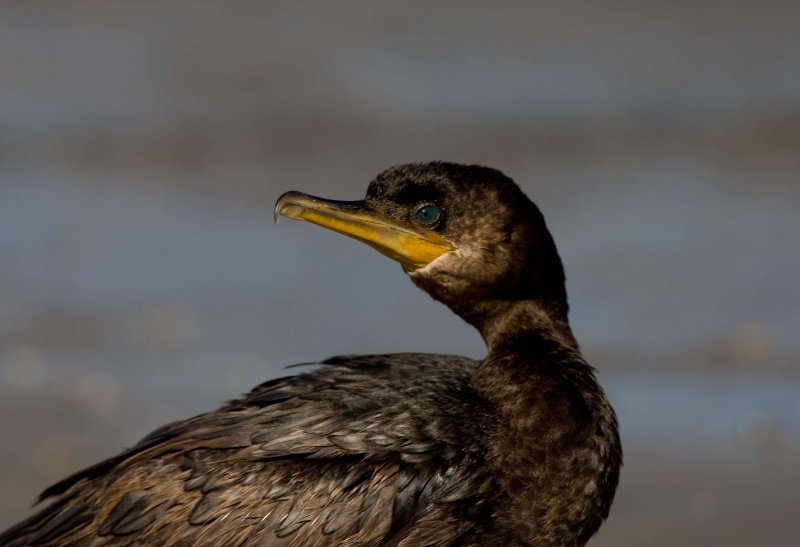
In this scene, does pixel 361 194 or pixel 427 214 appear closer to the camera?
pixel 427 214

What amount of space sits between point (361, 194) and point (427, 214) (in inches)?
217

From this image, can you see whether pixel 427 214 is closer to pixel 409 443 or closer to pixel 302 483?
pixel 409 443

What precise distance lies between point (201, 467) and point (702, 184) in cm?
712

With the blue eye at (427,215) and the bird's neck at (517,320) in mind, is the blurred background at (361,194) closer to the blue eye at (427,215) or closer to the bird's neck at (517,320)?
the bird's neck at (517,320)

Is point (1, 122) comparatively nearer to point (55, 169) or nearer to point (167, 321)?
point (55, 169)

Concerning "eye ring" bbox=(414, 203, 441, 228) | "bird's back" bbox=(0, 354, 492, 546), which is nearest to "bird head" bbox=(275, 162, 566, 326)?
"eye ring" bbox=(414, 203, 441, 228)

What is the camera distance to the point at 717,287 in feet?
35.0

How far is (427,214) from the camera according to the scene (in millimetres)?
6680

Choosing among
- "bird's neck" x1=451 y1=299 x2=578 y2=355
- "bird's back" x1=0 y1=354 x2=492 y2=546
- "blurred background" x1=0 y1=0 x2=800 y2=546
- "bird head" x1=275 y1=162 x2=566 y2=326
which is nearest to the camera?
"bird's back" x1=0 y1=354 x2=492 y2=546

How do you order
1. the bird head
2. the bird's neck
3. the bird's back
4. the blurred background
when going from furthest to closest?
the blurred background < the bird's neck < the bird head < the bird's back

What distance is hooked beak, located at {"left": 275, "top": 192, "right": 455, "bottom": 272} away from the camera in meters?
6.69

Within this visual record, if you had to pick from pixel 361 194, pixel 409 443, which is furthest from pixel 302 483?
pixel 361 194

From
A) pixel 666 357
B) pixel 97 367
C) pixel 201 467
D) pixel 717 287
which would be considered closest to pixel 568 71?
pixel 717 287

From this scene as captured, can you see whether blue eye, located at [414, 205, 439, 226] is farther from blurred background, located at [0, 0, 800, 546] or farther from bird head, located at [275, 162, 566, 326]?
blurred background, located at [0, 0, 800, 546]
